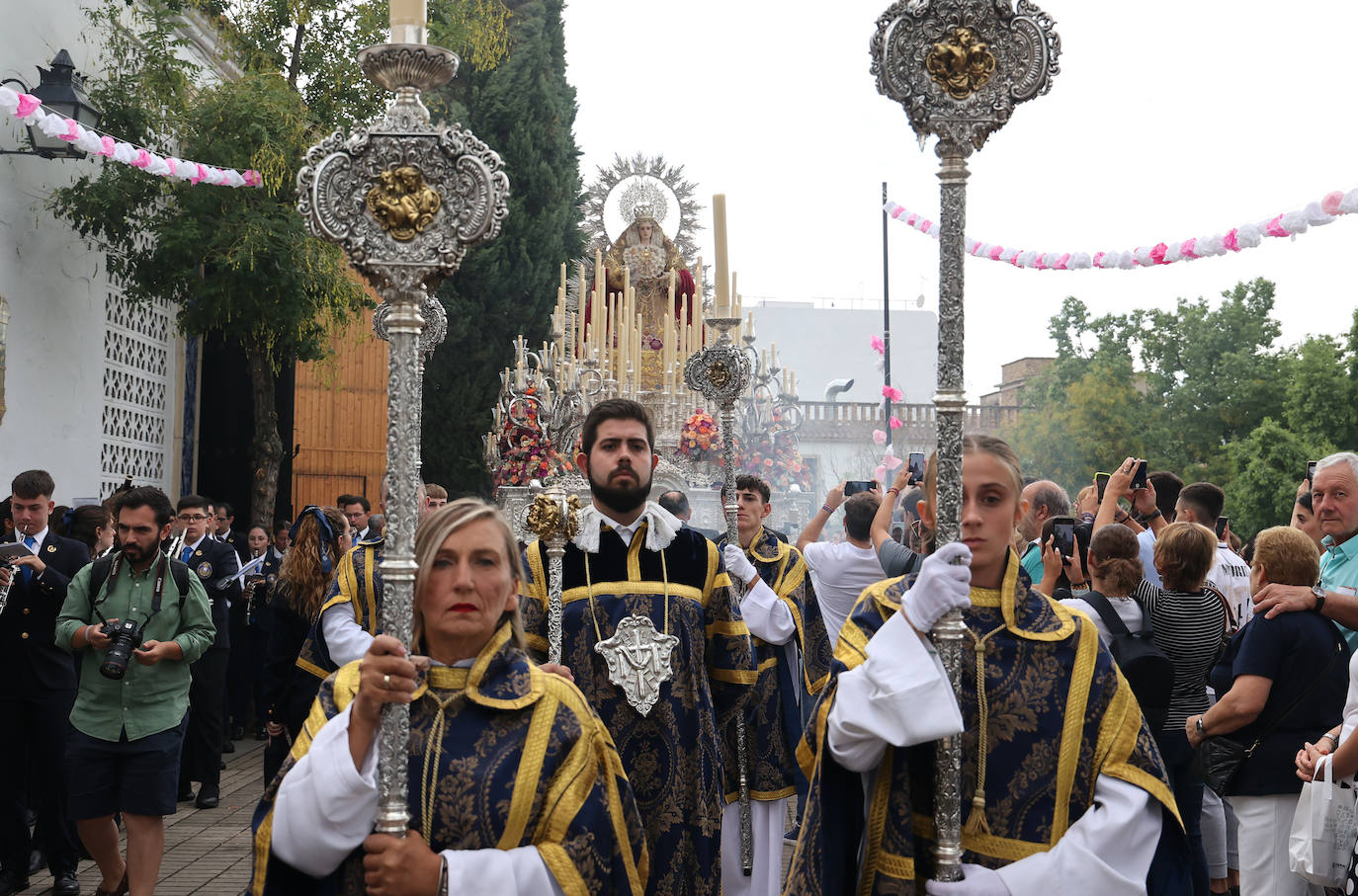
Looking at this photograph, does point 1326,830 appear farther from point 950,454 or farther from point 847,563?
point 847,563

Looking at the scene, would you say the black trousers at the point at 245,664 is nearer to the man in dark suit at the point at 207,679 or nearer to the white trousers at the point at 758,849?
the man in dark suit at the point at 207,679

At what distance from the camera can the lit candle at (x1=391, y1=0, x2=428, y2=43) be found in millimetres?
2756

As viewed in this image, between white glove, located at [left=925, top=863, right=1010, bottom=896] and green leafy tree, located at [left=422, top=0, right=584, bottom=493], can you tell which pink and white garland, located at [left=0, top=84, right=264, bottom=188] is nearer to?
white glove, located at [left=925, top=863, right=1010, bottom=896]

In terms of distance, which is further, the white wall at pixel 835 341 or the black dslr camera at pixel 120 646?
the white wall at pixel 835 341

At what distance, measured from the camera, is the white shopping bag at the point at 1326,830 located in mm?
4250

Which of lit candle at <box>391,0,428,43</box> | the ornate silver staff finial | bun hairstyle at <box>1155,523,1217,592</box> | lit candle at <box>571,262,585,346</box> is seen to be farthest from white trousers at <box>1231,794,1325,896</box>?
lit candle at <box>571,262,585,346</box>

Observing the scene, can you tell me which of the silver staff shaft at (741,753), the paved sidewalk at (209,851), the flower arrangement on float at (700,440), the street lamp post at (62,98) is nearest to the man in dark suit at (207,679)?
the paved sidewalk at (209,851)

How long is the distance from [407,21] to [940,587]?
167 cm

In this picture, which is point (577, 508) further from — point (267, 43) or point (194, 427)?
point (194, 427)

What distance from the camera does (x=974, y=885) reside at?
2836mm

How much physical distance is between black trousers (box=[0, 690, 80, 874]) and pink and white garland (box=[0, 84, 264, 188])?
419 cm

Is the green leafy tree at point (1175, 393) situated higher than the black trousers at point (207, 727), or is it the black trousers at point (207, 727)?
the green leafy tree at point (1175, 393)

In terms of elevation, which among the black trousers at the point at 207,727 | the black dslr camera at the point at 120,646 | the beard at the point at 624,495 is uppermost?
the beard at the point at 624,495

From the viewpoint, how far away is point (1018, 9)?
10.1 feet
